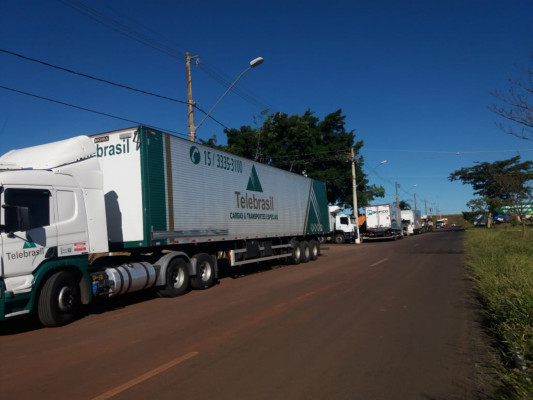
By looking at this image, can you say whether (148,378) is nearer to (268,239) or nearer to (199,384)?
(199,384)

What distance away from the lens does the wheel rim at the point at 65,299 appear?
7.44 metres

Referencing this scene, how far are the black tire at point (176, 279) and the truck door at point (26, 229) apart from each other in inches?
130

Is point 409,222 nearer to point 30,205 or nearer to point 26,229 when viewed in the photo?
point 30,205

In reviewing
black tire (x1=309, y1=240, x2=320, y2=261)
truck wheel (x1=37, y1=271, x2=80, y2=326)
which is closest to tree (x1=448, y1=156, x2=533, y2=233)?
black tire (x1=309, y1=240, x2=320, y2=261)

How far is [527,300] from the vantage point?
5809mm

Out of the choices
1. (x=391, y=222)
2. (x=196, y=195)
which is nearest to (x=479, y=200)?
(x=391, y=222)

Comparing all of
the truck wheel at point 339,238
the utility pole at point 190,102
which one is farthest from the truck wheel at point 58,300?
the truck wheel at point 339,238

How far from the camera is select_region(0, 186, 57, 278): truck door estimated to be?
6789 mm

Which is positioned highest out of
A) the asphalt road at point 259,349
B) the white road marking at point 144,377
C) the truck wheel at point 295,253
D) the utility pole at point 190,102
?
the utility pole at point 190,102

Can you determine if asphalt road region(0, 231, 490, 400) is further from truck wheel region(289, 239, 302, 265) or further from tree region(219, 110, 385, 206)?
tree region(219, 110, 385, 206)

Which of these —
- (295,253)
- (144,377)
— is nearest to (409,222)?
(295,253)

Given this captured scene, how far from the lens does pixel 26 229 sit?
22.7 feet

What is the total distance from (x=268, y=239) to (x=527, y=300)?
11.3 m

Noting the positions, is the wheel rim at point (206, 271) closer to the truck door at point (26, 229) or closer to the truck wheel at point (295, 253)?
the truck door at point (26, 229)
